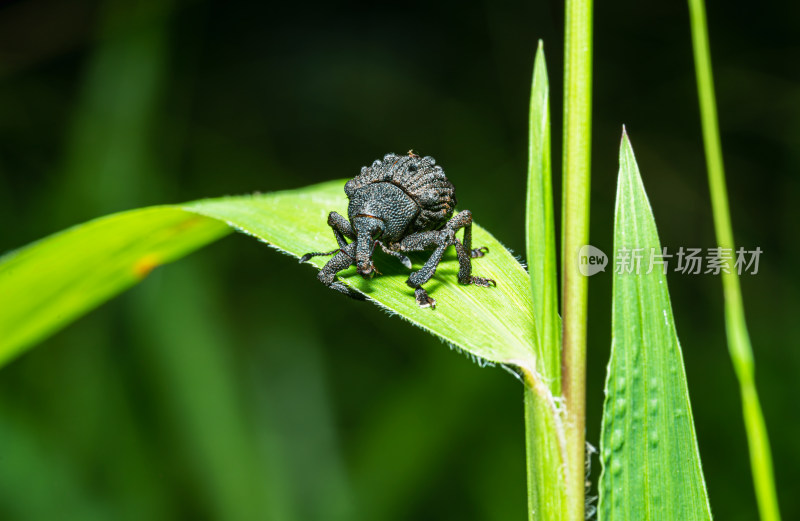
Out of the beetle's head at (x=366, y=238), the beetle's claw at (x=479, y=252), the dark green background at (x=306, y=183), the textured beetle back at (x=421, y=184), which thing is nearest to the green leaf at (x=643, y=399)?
the beetle's claw at (x=479, y=252)

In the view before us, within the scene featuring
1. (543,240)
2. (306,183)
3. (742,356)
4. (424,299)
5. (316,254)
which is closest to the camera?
(742,356)

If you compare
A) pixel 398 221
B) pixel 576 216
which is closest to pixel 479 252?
pixel 398 221

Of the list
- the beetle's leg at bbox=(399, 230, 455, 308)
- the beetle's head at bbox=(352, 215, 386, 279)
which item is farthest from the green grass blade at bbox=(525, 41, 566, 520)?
the beetle's head at bbox=(352, 215, 386, 279)

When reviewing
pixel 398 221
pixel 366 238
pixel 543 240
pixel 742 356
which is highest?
pixel 398 221

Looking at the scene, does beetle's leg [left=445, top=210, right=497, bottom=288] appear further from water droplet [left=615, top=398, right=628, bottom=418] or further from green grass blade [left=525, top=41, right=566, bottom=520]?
water droplet [left=615, top=398, right=628, bottom=418]

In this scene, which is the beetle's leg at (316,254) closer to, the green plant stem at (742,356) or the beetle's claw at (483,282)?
the beetle's claw at (483,282)

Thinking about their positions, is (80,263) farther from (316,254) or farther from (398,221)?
(398,221)
